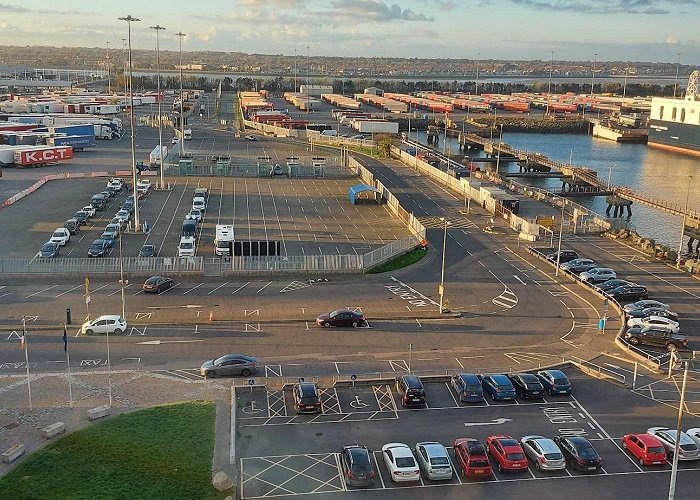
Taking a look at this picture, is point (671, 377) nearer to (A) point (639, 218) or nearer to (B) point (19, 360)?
(B) point (19, 360)

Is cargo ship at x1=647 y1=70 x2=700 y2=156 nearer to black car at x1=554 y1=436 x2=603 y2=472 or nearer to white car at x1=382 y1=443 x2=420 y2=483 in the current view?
black car at x1=554 y1=436 x2=603 y2=472

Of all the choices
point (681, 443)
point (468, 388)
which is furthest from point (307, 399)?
point (681, 443)

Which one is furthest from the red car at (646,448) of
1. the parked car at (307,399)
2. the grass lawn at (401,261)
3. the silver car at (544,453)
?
the grass lawn at (401,261)

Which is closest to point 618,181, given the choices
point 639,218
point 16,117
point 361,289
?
point 639,218

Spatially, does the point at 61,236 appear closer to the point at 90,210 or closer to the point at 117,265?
the point at 90,210

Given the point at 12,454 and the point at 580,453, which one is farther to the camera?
the point at 580,453
